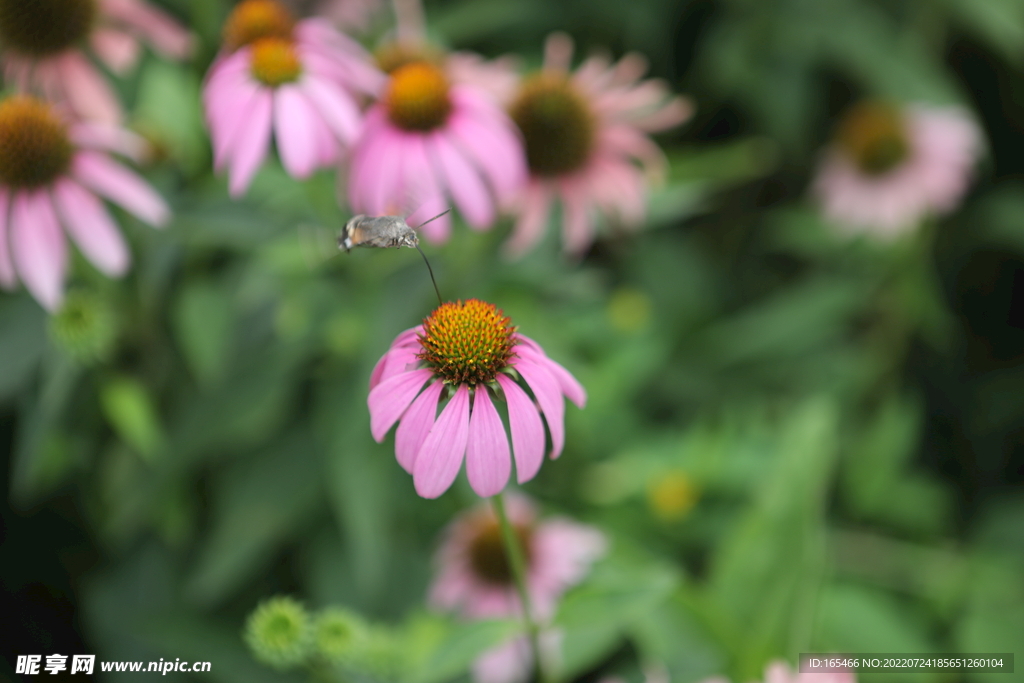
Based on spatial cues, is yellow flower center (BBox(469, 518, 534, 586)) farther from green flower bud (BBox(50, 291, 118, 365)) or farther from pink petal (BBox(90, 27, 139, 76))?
pink petal (BBox(90, 27, 139, 76))

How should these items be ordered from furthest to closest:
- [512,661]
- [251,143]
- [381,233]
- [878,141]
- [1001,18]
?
[878,141] < [1001,18] < [512,661] < [251,143] < [381,233]

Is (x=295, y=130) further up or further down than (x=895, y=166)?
further down

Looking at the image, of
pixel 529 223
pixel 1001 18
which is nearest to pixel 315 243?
pixel 529 223

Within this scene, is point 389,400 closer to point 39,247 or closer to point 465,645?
point 465,645

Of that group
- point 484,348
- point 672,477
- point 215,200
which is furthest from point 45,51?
point 672,477

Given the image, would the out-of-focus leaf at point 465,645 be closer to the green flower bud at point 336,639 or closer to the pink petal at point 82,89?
the green flower bud at point 336,639

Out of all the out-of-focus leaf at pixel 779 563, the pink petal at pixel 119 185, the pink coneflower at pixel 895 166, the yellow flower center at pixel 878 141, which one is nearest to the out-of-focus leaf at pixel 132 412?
the pink petal at pixel 119 185
